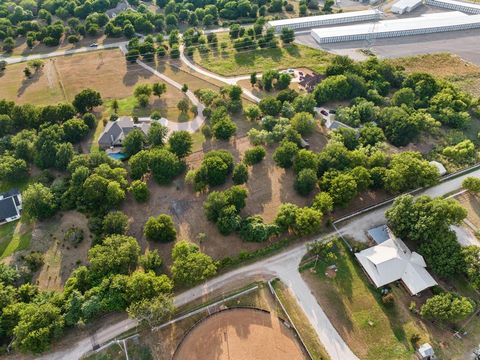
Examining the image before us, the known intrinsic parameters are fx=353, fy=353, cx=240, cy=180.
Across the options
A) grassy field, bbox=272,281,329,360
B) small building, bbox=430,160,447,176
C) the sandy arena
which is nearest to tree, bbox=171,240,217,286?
the sandy arena

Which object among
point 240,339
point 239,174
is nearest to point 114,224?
point 239,174

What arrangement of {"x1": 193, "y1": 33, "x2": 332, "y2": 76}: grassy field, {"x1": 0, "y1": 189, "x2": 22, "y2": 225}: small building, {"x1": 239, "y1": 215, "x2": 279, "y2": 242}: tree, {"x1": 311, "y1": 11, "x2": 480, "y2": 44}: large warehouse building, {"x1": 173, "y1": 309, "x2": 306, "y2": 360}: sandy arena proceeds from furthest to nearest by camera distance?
{"x1": 311, "y1": 11, "x2": 480, "y2": 44}: large warehouse building, {"x1": 193, "y1": 33, "x2": 332, "y2": 76}: grassy field, {"x1": 0, "y1": 189, "x2": 22, "y2": 225}: small building, {"x1": 239, "y1": 215, "x2": 279, "y2": 242}: tree, {"x1": 173, "y1": 309, "x2": 306, "y2": 360}: sandy arena

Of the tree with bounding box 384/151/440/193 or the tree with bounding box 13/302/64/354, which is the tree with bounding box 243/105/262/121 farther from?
the tree with bounding box 13/302/64/354

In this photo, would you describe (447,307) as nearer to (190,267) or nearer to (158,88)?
(190,267)

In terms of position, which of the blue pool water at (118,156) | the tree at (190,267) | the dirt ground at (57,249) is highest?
the blue pool water at (118,156)

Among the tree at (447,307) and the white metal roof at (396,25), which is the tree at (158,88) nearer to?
the white metal roof at (396,25)

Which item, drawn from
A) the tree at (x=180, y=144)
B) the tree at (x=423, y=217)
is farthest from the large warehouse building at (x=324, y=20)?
the tree at (x=423, y=217)
